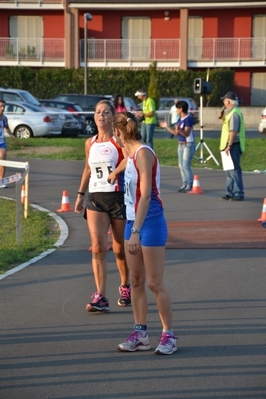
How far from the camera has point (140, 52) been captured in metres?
49.2

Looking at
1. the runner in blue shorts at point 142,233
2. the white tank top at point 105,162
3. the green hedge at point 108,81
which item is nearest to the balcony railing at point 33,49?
the green hedge at point 108,81

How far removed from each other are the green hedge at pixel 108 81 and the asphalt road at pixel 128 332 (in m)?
36.1

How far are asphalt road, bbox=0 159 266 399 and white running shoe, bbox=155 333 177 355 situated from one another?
5 centimetres

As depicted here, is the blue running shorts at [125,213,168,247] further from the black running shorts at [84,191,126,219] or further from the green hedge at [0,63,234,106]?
the green hedge at [0,63,234,106]

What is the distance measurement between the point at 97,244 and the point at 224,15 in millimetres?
43933

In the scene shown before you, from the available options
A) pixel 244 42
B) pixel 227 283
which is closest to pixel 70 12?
pixel 244 42

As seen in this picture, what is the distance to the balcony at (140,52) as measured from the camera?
48594mm

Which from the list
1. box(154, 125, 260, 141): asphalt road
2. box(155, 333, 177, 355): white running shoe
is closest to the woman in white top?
box(155, 333, 177, 355): white running shoe

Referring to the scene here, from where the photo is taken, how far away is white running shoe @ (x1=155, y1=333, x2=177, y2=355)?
6449 mm

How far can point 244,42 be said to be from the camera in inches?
1921

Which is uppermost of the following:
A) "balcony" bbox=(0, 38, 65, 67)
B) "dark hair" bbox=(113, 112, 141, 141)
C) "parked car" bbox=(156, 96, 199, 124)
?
"balcony" bbox=(0, 38, 65, 67)

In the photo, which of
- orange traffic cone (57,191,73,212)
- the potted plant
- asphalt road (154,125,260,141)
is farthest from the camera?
the potted plant

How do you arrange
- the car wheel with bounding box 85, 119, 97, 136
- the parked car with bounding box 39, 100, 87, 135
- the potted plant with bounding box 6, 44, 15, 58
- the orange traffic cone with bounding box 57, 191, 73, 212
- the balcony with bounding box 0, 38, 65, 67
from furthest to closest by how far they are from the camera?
the potted plant with bounding box 6, 44, 15, 58
the balcony with bounding box 0, 38, 65, 67
the car wheel with bounding box 85, 119, 97, 136
the parked car with bounding box 39, 100, 87, 135
the orange traffic cone with bounding box 57, 191, 73, 212

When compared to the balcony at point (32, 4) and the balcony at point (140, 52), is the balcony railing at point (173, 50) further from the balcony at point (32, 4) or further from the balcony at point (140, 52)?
the balcony at point (32, 4)
